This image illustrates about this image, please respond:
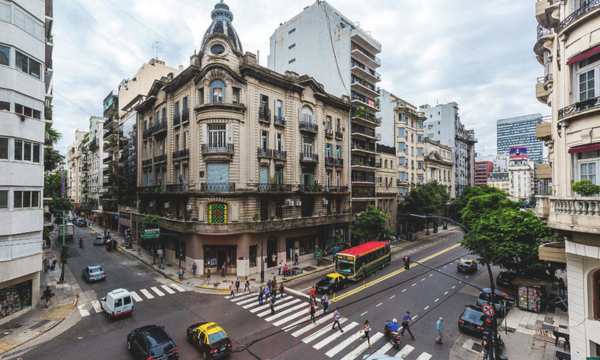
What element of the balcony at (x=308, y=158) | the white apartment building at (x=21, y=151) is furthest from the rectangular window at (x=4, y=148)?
the balcony at (x=308, y=158)

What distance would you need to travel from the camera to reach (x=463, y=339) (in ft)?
59.8

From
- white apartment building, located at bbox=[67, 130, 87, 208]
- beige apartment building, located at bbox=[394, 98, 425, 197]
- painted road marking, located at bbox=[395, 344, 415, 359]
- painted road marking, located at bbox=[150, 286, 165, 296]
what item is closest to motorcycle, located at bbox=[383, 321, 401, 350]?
painted road marking, located at bbox=[395, 344, 415, 359]

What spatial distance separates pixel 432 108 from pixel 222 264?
263 ft

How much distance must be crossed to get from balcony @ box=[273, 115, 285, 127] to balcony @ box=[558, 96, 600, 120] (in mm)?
27301

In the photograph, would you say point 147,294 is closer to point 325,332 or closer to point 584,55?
point 325,332

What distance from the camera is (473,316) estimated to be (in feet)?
62.5

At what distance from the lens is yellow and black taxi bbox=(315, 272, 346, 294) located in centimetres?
2580

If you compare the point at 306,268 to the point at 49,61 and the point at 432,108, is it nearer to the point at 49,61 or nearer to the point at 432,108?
the point at 49,61

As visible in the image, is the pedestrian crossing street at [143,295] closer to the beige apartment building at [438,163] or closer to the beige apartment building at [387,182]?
the beige apartment building at [387,182]

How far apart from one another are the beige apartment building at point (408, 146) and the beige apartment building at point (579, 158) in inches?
1848

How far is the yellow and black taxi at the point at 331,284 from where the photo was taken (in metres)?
25.8

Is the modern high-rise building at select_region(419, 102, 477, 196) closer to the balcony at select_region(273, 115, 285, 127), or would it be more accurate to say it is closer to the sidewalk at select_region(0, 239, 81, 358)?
the balcony at select_region(273, 115, 285, 127)

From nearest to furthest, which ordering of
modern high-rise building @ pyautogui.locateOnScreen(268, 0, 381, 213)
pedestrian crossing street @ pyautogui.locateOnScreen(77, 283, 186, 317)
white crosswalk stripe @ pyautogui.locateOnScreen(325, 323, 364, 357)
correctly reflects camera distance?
white crosswalk stripe @ pyautogui.locateOnScreen(325, 323, 364, 357), pedestrian crossing street @ pyautogui.locateOnScreen(77, 283, 186, 317), modern high-rise building @ pyautogui.locateOnScreen(268, 0, 381, 213)

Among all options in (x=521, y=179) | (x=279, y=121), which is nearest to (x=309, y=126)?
(x=279, y=121)
